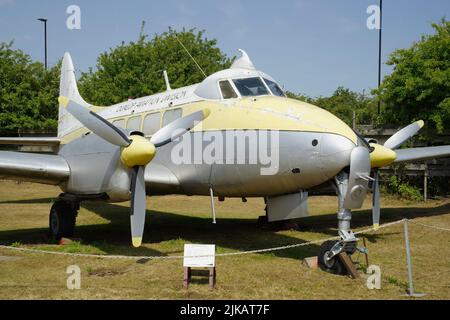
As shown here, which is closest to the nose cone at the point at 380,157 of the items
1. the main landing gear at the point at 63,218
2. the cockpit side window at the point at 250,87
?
the cockpit side window at the point at 250,87

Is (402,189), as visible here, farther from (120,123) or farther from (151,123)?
(151,123)

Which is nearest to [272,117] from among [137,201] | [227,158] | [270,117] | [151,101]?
[270,117]

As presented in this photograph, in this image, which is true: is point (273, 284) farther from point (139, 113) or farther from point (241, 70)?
point (139, 113)

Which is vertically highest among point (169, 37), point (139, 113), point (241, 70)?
point (169, 37)

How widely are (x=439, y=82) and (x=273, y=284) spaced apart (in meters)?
15.0

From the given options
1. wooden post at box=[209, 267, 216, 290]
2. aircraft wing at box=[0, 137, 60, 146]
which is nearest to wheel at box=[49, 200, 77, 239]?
aircraft wing at box=[0, 137, 60, 146]

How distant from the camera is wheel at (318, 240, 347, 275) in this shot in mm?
8336

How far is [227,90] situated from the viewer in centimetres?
1044

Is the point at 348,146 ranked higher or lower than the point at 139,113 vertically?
lower

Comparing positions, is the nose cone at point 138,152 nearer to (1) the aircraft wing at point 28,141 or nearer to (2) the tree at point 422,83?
(1) the aircraft wing at point 28,141

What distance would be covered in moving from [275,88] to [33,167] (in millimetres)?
5428

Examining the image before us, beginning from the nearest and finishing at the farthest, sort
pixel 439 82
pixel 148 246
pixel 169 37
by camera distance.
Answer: pixel 148 246 → pixel 439 82 → pixel 169 37

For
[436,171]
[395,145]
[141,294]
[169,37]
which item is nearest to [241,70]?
[395,145]

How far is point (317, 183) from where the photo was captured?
28.6ft
